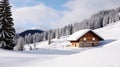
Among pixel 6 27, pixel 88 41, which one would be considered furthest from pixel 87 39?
pixel 6 27

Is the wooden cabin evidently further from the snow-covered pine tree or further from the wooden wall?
the snow-covered pine tree

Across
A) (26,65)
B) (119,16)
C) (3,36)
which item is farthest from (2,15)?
(119,16)

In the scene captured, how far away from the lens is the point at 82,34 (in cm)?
7188

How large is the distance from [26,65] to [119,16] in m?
168

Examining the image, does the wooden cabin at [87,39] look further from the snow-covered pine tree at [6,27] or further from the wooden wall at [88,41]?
the snow-covered pine tree at [6,27]

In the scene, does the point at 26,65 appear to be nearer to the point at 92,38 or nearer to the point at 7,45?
the point at 7,45

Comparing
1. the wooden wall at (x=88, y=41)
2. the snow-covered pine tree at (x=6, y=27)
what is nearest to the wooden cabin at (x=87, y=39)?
the wooden wall at (x=88, y=41)

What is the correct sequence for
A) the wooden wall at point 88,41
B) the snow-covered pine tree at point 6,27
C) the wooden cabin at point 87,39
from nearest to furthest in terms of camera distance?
the snow-covered pine tree at point 6,27 → the wooden cabin at point 87,39 → the wooden wall at point 88,41

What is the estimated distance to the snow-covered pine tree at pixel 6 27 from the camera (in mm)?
38434

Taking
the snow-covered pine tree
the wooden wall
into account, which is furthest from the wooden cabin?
the snow-covered pine tree

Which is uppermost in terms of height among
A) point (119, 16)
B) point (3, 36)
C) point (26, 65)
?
point (119, 16)

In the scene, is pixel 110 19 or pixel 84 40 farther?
pixel 110 19

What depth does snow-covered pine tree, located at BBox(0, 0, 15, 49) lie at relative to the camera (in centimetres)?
3843

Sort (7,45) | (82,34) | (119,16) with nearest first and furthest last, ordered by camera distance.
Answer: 1. (7,45)
2. (82,34)
3. (119,16)
